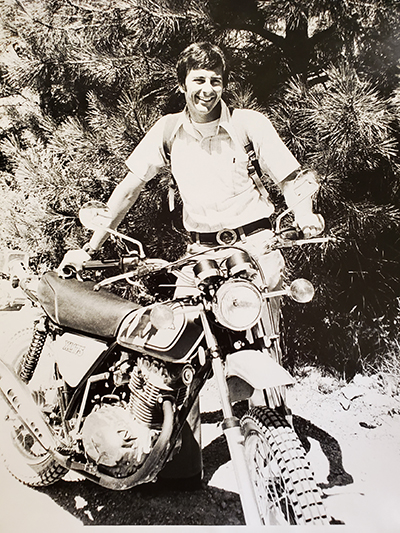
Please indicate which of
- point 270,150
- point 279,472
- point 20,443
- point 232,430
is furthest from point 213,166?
point 20,443

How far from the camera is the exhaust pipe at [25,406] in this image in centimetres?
175

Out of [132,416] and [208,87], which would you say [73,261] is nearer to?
[132,416]

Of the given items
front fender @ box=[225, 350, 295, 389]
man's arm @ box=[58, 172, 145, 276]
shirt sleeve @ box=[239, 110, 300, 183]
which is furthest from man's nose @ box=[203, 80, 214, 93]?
front fender @ box=[225, 350, 295, 389]

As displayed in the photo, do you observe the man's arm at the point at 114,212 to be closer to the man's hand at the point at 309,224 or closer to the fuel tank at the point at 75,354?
the fuel tank at the point at 75,354

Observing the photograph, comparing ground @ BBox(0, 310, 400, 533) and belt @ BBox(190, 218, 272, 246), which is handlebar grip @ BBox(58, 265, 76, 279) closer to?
belt @ BBox(190, 218, 272, 246)

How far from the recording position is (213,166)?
179 cm

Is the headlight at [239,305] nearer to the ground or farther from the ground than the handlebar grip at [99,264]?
nearer to the ground

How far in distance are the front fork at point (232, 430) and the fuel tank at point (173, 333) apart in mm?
50

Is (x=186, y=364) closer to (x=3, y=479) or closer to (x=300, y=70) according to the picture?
(x=3, y=479)

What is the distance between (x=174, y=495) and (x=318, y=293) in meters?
0.94

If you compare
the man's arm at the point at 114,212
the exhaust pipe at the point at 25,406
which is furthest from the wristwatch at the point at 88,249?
the exhaust pipe at the point at 25,406

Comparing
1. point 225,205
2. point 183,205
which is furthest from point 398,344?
point 183,205

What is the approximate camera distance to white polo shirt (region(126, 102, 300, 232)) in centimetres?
177

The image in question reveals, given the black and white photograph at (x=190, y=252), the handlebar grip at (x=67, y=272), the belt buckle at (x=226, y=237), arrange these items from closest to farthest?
1. the black and white photograph at (x=190, y=252)
2. the belt buckle at (x=226, y=237)
3. the handlebar grip at (x=67, y=272)
